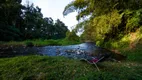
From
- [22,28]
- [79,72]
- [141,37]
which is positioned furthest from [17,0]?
[79,72]

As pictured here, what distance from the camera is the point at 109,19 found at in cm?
1024

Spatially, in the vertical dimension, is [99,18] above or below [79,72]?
above

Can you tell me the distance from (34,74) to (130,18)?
6900 mm

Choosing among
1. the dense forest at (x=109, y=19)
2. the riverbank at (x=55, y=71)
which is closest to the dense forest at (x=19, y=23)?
the dense forest at (x=109, y=19)

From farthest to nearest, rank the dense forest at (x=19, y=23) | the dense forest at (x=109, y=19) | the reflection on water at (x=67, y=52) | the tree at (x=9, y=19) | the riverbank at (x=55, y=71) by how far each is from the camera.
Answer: the dense forest at (x=19, y=23) < the tree at (x=9, y=19) < the reflection on water at (x=67, y=52) < the dense forest at (x=109, y=19) < the riverbank at (x=55, y=71)

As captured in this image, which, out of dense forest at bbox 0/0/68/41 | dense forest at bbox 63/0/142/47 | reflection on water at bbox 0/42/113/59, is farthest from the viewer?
dense forest at bbox 0/0/68/41

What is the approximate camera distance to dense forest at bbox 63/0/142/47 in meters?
10.0

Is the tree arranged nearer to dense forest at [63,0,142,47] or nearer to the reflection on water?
the reflection on water

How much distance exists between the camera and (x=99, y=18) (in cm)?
1051

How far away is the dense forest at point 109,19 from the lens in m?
10.0

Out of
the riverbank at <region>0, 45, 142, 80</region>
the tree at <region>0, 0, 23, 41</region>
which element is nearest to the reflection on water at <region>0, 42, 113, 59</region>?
the riverbank at <region>0, 45, 142, 80</region>

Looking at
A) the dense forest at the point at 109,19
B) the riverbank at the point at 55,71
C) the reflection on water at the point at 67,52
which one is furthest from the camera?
the reflection on water at the point at 67,52

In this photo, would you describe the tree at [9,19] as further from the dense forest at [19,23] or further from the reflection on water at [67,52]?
the reflection on water at [67,52]

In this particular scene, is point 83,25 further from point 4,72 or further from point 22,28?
point 22,28
